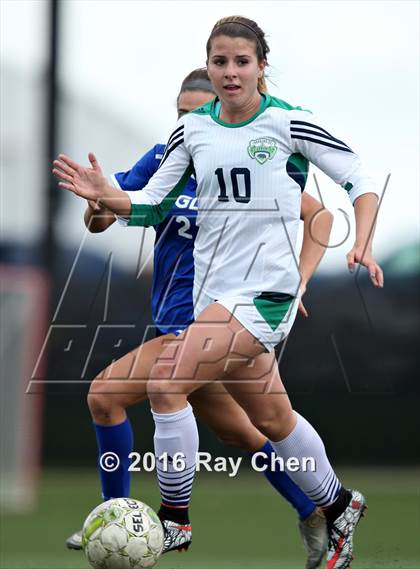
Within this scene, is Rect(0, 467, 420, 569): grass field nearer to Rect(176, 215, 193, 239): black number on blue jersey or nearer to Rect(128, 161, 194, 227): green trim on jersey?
Rect(176, 215, 193, 239): black number on blue jersey

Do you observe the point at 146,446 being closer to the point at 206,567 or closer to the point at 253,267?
the point at 206,567

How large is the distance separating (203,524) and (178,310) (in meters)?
2.54

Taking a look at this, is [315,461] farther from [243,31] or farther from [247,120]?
[243,31]

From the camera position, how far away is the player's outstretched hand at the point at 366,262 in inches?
153

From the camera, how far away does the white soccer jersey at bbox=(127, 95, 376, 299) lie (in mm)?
4148

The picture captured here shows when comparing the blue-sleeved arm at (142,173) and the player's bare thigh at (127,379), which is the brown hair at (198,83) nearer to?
the blue-sleeved arm at (142,173)

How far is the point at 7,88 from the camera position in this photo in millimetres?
7879

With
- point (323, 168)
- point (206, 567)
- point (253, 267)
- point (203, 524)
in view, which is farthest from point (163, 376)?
point (203, 524)

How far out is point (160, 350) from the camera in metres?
4.47

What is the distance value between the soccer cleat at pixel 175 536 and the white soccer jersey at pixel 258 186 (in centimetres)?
84

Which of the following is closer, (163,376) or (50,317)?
(163,376)

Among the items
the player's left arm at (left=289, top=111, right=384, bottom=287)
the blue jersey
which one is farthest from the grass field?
the player's left arm at (left=289, top=111, right=384, bottom=287)

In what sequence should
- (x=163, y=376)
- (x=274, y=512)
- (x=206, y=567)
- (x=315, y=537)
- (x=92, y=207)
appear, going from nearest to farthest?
(x=163, y=376), (x=92, y=207), (x=315, y=537), (x=206, y=567), (x=274, y=512)

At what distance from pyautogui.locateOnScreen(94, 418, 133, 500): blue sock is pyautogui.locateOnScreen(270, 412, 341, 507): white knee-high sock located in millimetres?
611
